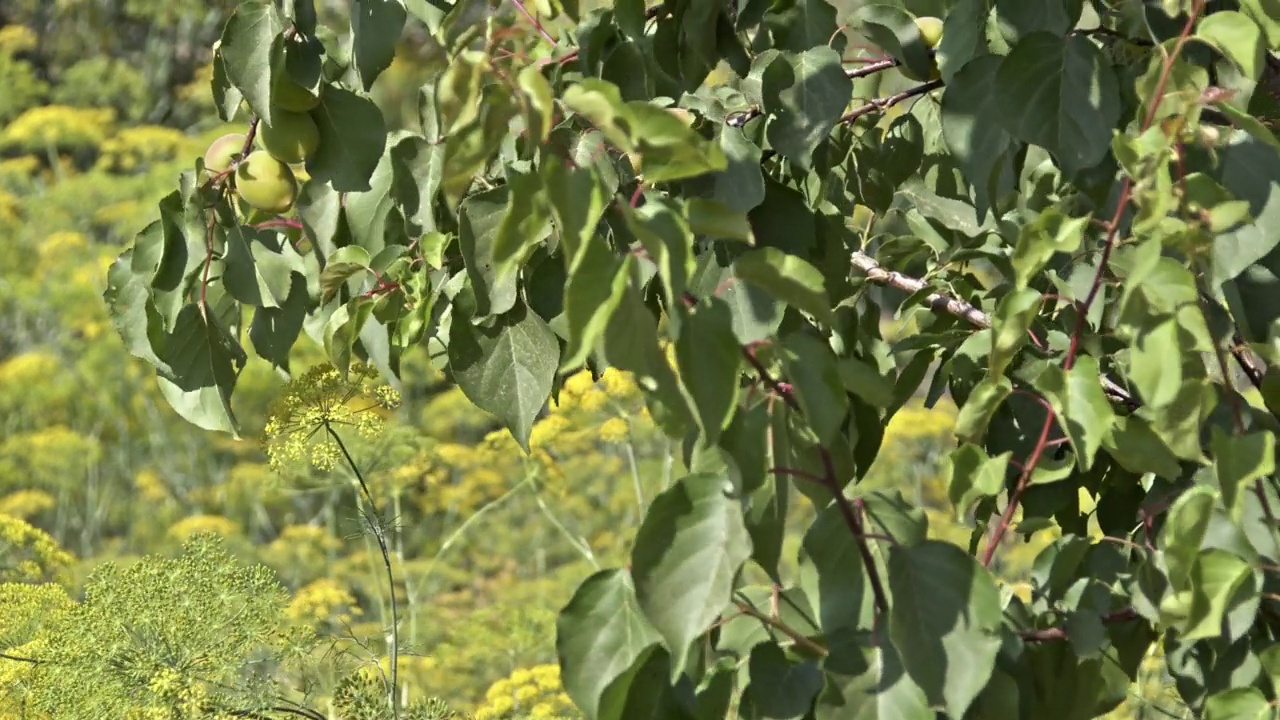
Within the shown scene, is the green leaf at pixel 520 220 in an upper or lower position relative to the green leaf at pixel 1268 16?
upper

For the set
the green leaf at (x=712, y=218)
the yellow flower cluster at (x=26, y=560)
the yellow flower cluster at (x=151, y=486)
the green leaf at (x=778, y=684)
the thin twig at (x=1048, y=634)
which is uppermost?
the green leaf at (x=712, y=218)

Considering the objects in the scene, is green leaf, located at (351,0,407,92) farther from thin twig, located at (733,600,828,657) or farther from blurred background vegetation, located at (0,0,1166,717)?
blurred background vegetation, located at (0,0,1166,717)

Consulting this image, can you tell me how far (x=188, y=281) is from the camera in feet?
3.36

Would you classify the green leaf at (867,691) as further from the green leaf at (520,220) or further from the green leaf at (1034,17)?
the green leaf at (1034,17)

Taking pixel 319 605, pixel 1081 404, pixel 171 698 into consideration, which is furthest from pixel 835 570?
pixel 319 605

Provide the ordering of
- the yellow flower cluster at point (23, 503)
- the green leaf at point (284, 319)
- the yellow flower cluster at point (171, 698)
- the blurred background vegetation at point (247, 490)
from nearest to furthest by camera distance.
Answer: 1. the green leaf at point (284, 319)
2. the yellow flower cluster at point (171, 698)
3. the blurred background vegetation at point (247, 490)
4. the yellow flower cluster at point (23, 503)

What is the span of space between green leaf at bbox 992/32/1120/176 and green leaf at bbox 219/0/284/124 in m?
0.45

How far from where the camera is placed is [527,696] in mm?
2090

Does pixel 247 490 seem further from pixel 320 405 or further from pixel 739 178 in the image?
pixel 739 178

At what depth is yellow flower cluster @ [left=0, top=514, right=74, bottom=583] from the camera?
1979 mm

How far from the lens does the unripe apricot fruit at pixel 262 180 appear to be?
107 centimetres

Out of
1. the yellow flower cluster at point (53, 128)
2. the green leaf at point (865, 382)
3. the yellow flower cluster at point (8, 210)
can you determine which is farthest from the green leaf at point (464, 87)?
the yellow flower cluster at point (53, 128)

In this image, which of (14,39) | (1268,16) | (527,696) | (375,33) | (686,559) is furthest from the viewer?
(14,39)

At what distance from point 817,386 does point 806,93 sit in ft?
0.91
